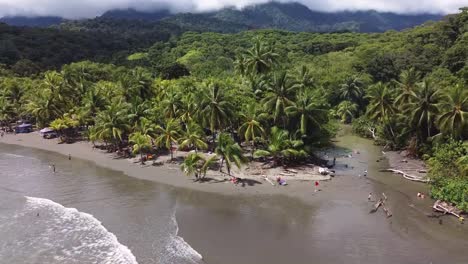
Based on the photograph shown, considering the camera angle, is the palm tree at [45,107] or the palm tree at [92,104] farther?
the palm tree at [45,107]

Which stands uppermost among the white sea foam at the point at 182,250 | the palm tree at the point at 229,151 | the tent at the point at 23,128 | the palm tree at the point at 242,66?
the palm tree at the point at 242,66

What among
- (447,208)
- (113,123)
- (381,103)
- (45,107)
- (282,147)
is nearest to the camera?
(447,208)

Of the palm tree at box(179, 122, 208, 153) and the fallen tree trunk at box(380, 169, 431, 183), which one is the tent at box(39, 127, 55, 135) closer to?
the palm tree at box(179, 122, 208, 153)

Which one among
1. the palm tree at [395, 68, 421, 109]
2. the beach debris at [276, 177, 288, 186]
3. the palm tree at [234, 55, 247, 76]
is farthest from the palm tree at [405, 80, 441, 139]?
the palm tree at [234, 55, 247, 76]

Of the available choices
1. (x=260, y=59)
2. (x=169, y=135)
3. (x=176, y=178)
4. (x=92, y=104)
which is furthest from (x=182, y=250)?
(x=92, y=104)

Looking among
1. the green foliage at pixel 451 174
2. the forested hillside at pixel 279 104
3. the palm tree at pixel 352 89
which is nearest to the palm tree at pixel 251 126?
the forested hillside at pixel 279 104

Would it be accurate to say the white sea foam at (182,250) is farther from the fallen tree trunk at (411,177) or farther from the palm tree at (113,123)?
the fallen tree trunk at (411,177)

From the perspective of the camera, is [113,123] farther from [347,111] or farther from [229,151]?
[347,111]
